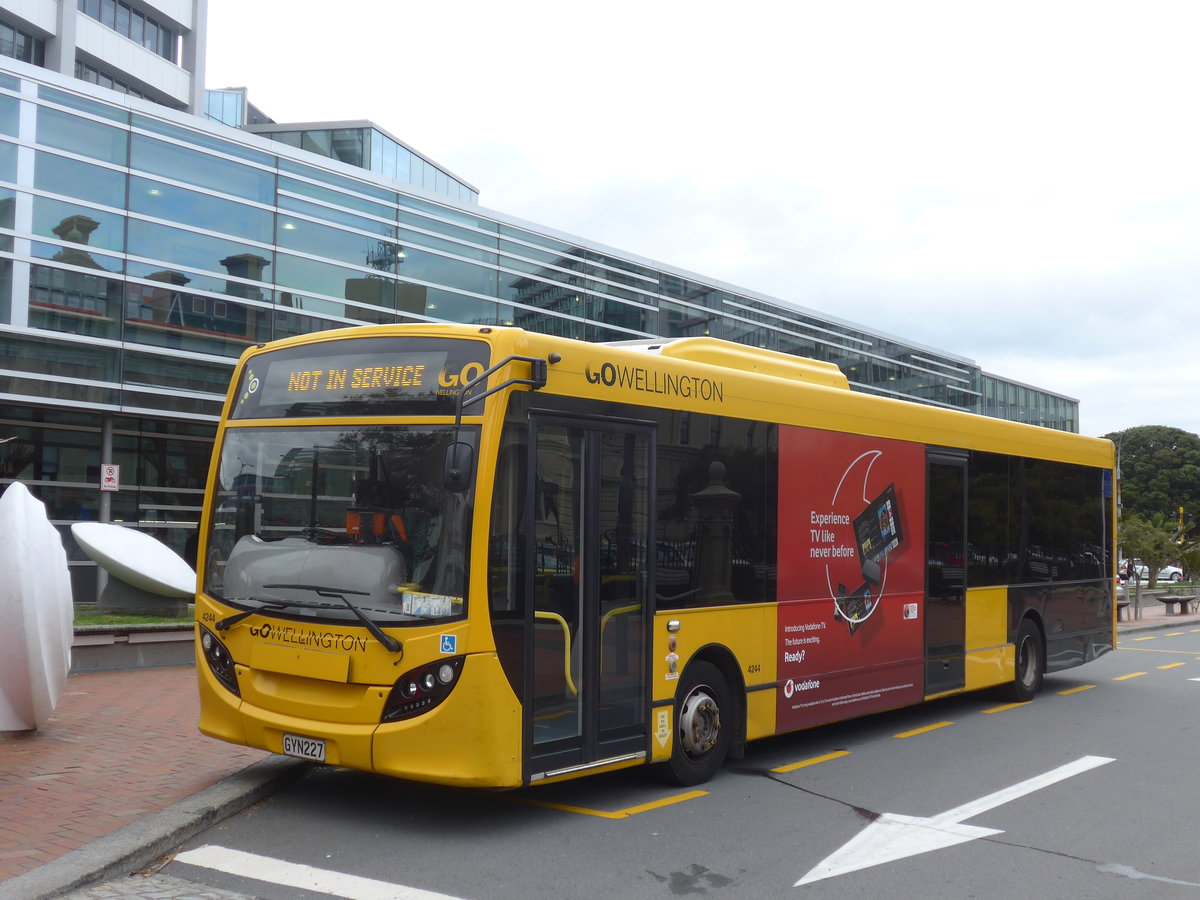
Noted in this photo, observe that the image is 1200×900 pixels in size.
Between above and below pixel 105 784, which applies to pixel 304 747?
above

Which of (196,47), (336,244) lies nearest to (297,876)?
(336,244)

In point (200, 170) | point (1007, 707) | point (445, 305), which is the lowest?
point (1007, 707)

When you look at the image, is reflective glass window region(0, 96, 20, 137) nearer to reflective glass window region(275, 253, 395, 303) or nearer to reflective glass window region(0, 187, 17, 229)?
reflective glass window region(0, 187, 17, 229)

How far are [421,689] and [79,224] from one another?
824 inches

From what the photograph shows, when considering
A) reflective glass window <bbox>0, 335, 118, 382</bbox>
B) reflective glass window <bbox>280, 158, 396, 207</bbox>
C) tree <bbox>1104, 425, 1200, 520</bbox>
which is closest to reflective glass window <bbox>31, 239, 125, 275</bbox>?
reflective glass window <bbox>0, 335, 118, 382</bbox>

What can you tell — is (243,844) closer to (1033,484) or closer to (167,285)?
(1033,484)

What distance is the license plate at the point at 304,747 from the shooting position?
6.53 m

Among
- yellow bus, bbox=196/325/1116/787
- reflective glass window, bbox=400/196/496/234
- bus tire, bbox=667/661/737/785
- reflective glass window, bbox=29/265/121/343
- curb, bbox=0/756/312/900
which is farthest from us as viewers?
reflective glass window, bbox=400/196/496/234

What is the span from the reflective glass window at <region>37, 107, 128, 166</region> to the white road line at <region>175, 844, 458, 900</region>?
69.4 feet

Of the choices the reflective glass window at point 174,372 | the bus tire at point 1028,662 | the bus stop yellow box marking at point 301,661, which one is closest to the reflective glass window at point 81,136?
the reflective glass window at point 174,372

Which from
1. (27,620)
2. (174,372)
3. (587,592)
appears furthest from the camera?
(174,372)

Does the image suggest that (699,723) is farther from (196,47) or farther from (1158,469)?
(1158,469)

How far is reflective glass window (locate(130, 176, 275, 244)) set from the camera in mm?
24594

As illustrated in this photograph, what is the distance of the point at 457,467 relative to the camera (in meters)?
6.20
